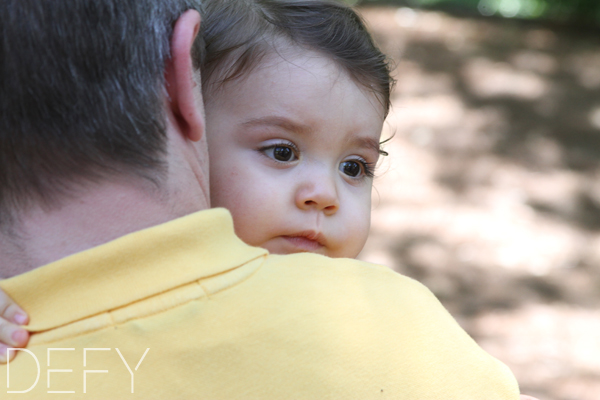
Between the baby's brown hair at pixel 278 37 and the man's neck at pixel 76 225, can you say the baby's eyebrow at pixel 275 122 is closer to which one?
the baby's brown hair at pixel 278 37

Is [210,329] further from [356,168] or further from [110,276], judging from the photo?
[356,168]

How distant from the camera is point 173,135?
1.43m

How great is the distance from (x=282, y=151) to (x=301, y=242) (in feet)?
0.91

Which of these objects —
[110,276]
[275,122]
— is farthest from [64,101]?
[275,122]

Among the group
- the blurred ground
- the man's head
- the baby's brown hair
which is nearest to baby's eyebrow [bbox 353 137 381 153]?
the baby's brown hair

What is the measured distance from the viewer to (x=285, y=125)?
78.7 inches

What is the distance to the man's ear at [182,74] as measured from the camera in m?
1.41

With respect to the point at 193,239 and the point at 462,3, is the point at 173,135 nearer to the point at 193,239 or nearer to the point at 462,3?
the point at 193,239

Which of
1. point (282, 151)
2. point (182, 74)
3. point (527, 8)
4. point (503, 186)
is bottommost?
point (503, 186)

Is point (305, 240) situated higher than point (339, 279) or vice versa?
point (339, 279)

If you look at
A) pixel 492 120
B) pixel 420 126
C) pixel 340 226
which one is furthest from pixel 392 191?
pixel 340 226

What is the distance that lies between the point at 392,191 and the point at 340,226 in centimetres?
443

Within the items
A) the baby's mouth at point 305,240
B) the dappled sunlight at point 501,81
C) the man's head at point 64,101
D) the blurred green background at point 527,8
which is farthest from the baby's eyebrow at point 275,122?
the blurred green background at point 527,8

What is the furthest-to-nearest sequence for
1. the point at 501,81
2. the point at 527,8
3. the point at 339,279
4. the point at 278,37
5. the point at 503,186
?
the point at 527,8 < the point at 501,81 < the point at 503,186 < the point at 278,37 < the point at 339,279
